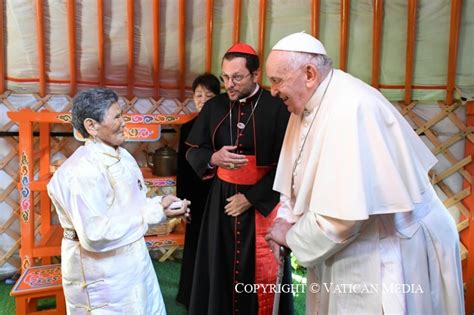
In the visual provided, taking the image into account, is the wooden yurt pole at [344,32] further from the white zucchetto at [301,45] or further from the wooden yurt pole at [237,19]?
the white zucchetto at [301,45]

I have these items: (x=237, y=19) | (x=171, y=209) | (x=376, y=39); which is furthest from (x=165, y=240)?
(x=376, y=39)

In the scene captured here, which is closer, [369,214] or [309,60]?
[369,214]

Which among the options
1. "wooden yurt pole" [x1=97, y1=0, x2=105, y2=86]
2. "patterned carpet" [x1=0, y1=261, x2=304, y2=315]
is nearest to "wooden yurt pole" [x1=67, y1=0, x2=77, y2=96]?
"wooden yurt pole" [x1=97, y1=0, x2=105, y2=86]

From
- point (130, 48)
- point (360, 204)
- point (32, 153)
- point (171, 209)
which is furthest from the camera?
point (130, 48)

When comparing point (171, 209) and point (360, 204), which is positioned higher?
point (360, 204)

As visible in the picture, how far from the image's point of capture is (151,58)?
2.53 m

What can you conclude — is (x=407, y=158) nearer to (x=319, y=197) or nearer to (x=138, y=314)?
(x=319, y=197)

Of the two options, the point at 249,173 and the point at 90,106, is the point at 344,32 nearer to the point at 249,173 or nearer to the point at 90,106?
the point at 249,173

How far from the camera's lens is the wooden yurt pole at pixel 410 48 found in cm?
245

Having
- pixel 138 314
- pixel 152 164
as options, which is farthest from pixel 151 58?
pixel 138 314

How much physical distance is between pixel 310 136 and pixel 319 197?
0.79 feet

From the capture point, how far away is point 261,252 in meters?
1.64

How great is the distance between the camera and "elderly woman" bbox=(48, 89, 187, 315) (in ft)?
3.77

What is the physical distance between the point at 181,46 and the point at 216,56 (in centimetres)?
24
